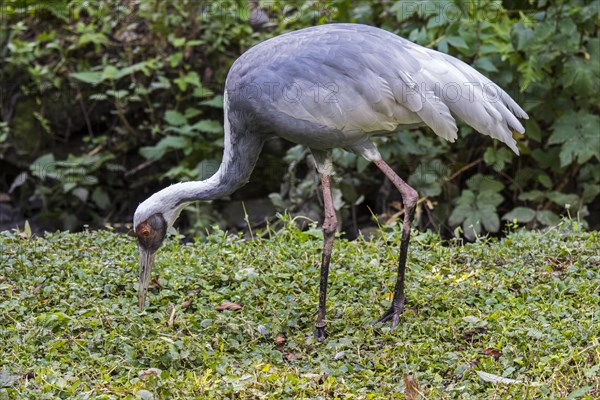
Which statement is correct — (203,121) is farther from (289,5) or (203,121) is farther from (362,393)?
(362,393)

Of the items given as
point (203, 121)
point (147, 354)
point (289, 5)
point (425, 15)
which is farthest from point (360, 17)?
point (147, 354)

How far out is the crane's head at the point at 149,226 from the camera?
5773 mm

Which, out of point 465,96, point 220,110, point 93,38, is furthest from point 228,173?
point 93,38

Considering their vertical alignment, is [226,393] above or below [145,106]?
above

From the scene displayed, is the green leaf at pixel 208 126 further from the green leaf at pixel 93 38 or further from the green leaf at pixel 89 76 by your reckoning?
the green leaf at pixel 93 38

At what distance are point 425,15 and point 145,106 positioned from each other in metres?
3.48

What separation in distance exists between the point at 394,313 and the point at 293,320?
0.63 m

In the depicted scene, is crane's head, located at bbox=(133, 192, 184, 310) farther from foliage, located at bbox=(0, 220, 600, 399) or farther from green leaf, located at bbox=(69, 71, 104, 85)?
green leaf, located at bbox=(69, 71, 104, 85)

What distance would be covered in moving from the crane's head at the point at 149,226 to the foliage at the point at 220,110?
2.91 metres

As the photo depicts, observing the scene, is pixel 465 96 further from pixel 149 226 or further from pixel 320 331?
pixel 149 226

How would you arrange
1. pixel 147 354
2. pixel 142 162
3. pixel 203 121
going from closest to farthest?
pixel 147 354, pixel 203 121, pixel 142 162

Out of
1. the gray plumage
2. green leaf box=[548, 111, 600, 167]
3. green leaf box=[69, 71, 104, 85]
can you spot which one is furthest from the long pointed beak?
green leaf box=[69, 71, 104, 85]

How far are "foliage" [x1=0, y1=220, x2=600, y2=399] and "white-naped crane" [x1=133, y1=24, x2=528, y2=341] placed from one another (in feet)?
0.96

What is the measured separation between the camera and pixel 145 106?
400 inches
